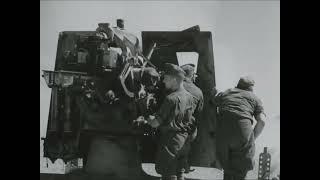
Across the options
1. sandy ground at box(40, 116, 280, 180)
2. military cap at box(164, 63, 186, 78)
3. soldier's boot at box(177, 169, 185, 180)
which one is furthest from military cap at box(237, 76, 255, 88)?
soldier's boot at box(177, 169, 185, 180)

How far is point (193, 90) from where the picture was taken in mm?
2965

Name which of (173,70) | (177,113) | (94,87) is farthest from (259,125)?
(94,87)

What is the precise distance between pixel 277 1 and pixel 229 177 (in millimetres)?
1253

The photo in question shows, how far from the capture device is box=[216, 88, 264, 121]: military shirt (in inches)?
115

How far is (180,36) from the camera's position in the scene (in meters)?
2.99

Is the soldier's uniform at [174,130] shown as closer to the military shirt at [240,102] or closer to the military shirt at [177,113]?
the military shirt at [177,113]

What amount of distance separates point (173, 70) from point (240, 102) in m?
0.51

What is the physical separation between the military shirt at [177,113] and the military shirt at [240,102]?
218 mm

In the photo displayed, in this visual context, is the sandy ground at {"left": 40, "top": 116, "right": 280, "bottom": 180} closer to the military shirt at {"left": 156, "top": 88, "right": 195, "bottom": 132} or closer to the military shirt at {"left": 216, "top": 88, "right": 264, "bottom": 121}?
the military shirt at {"left": 216, "top": 88, "right": 264, "bottom": 121}
